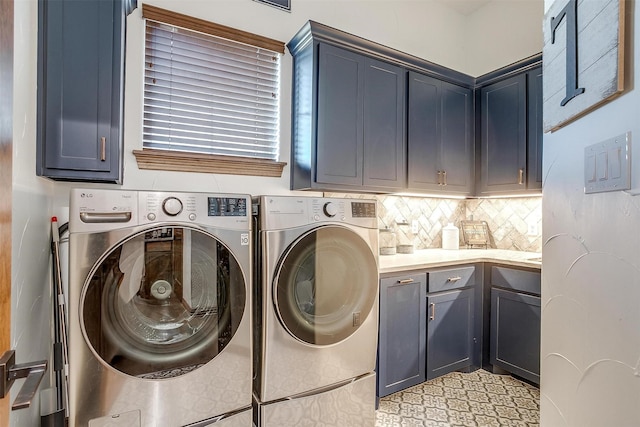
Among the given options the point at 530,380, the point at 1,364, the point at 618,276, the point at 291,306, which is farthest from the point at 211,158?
the point at 530,380

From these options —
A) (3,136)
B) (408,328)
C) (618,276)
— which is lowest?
(408,328)

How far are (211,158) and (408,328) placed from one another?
1.66 m

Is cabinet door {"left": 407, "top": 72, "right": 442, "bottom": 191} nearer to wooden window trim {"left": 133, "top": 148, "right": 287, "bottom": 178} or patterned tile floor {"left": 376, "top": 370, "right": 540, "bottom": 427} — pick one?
wooden window trim {"left": 133, "top": 148, "right": 287, "bottom": 178}

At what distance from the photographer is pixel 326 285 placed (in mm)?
1761

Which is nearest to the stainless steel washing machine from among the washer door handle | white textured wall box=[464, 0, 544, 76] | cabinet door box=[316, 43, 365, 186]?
cabinet door box=[316, 43, 365, 186]

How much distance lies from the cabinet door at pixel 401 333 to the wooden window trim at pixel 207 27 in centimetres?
176

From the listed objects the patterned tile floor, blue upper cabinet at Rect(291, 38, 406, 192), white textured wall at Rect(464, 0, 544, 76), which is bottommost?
the patterned tile floor

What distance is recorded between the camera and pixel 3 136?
0.70 metres

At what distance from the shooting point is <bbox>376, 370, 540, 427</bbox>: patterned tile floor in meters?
2.02

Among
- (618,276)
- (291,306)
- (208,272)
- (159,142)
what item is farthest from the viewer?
(159,142)

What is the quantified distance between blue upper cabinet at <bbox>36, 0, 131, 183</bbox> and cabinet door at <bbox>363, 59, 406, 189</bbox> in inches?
58.9

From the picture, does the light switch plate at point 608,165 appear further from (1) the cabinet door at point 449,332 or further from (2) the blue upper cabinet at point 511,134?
(2) the blue upper cabinet at point 511,134

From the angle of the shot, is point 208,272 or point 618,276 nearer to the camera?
point 618,276

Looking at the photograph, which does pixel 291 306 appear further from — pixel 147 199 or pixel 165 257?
pixel 147 199
